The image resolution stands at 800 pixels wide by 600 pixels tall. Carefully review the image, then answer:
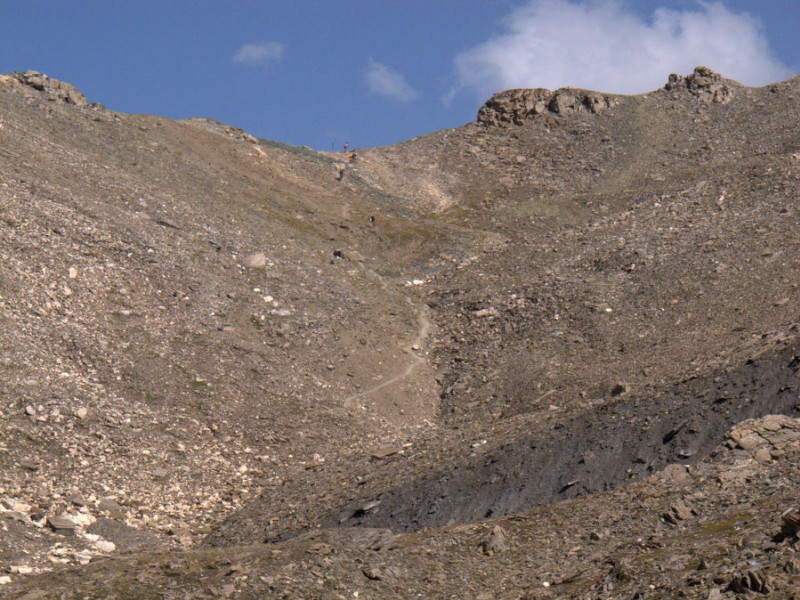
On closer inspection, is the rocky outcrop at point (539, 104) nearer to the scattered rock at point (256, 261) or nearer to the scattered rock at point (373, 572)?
the scattered rock at point (256, 261)

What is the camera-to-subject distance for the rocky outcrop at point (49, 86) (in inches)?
1745

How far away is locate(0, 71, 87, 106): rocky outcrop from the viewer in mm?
44312

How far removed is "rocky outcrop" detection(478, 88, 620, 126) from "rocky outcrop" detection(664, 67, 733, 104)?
358 cm

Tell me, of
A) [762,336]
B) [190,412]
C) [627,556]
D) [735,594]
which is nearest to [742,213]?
[762,336]

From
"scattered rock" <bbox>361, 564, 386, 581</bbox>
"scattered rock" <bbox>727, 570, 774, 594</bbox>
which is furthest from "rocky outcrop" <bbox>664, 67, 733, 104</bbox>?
"scattered rock" <bbox>727, 570, 774, 594</bbox>

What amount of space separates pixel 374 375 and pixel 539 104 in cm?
A: 3136

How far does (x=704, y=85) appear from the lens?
59.7 meters

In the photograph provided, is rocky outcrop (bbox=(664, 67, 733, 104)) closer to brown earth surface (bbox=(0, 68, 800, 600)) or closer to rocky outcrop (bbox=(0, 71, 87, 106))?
brown earth surface (bbox=(0, 68, 800, 600))

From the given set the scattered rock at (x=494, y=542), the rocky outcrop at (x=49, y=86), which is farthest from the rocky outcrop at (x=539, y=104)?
the scattered rock at (x=494, y=542)

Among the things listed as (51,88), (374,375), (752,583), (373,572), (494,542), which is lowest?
(752,583)

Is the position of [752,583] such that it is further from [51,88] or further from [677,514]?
[51,88]

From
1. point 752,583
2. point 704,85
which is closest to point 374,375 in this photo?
point 752,583

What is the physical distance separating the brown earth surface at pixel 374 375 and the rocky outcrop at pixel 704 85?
8577 millimetres

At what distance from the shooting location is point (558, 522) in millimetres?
19031
